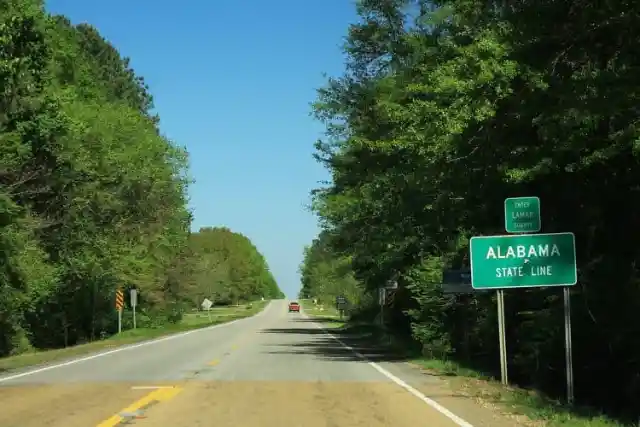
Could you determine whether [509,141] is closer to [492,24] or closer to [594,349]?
[492,24]

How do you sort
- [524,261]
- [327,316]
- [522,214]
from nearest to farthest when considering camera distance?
1. [522,214]
2. [524,261]
3. [327,316]

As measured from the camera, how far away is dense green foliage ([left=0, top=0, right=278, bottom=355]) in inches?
1054

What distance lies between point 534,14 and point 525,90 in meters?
1.86

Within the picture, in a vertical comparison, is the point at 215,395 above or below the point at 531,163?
below

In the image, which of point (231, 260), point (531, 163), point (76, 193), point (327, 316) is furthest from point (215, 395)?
point (231, 260)

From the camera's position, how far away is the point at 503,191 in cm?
1853

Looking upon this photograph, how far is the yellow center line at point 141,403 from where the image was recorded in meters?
11.1

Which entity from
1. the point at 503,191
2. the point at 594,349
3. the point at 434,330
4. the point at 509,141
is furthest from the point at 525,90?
the point at 434,330

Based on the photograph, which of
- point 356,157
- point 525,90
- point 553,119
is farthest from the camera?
point 356,157

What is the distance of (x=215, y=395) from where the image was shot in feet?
47.3

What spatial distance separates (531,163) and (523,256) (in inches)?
75.6

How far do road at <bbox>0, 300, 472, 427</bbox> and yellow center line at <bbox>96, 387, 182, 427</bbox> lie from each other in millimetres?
15

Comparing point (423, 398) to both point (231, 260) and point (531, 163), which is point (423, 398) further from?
point (231, 260)

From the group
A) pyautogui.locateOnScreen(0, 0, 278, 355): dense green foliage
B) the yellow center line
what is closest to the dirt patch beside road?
the yellow center line
